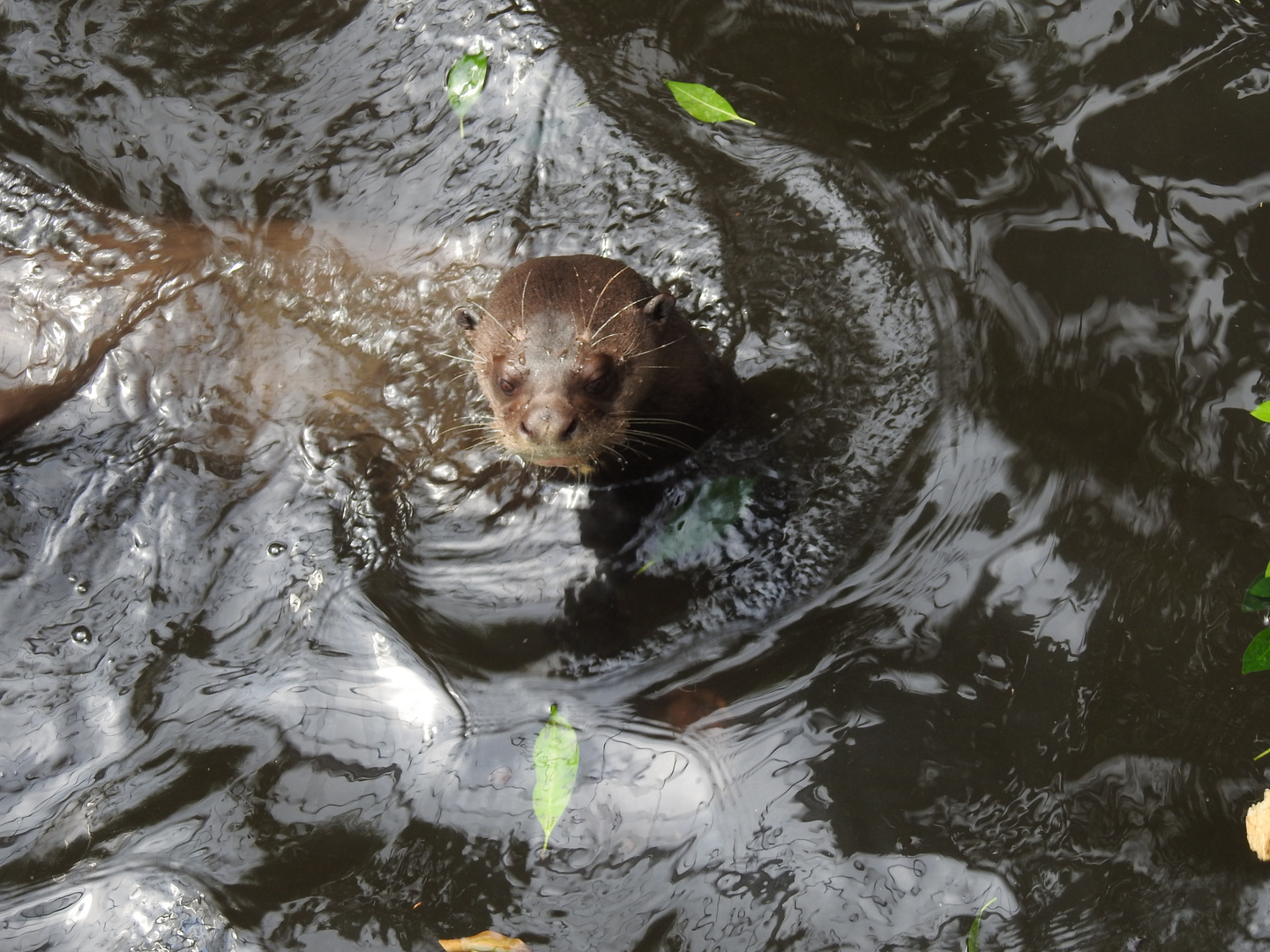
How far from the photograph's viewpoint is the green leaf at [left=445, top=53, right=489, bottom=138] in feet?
14.4

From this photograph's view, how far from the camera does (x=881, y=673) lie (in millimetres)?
3029

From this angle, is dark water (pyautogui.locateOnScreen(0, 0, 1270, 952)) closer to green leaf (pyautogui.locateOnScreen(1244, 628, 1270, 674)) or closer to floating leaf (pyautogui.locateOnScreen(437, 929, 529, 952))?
floating leaf (pyautogui.locateOnScreen(437, 929, 529, 952))

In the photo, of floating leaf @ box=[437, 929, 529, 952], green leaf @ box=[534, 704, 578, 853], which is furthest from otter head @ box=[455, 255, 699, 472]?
floating leaf @ box=[437, 929, 529, 952]

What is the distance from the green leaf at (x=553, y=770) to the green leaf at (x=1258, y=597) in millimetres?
1818

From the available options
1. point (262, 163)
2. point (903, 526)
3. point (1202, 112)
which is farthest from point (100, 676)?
point (1202, 112)

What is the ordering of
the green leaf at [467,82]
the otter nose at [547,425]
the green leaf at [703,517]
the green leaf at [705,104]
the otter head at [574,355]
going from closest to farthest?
the otter nose at [547,425] → the otter head at [574,355] → the green leaf at [703,517] → the green leaf at [705,104] → the green leaf at [467,82]

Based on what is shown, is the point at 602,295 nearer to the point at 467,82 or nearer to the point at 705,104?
the point at 705,104

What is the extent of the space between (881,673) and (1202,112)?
2325mm

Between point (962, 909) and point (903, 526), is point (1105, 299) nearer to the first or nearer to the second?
point (903, 526)

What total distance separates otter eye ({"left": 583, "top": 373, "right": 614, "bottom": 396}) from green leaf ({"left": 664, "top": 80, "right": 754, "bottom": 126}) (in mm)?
1589

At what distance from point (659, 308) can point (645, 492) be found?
0.69m

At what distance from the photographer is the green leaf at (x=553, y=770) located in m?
2.91

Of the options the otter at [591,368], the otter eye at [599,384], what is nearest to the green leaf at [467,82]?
the otter at [591,368]

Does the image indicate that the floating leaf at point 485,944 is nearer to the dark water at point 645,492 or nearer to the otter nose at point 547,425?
the dark water at point 645,492
